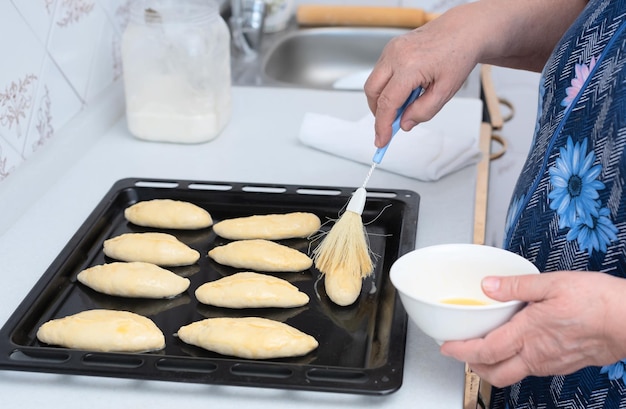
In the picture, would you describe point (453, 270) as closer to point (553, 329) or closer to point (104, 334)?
point (553, 329)

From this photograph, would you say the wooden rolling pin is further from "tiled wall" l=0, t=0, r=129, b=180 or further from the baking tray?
the baking tray

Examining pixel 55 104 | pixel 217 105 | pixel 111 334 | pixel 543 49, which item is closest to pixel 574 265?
pixel 543 49

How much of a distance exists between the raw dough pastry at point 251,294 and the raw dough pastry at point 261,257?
65mm

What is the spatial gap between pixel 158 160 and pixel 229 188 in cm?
23

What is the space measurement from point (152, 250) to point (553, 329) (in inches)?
21.9

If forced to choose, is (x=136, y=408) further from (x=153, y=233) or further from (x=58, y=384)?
(x=153, y=233)

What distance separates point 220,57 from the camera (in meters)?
1.46

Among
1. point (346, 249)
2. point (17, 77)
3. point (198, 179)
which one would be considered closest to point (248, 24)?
point (198, 179)

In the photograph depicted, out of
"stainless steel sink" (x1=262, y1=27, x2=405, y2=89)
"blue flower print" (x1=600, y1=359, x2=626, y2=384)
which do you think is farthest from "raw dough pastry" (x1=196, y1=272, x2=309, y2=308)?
"stainless steel sink" (x1=262, y1=27, x2=405, y2=89)

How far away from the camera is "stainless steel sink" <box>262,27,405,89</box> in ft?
7.37

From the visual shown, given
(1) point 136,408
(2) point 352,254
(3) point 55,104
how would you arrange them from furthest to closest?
1. (3) point 55,104
2. (2) point 352,254
3. (1) point 136,408

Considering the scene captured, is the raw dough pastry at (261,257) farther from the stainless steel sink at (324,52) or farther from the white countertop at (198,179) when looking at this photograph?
the stainless steel sink at (324,52)

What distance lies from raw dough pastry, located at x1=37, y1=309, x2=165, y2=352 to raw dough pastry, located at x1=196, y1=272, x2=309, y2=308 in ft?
0.30

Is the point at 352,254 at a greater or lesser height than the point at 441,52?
lesser
